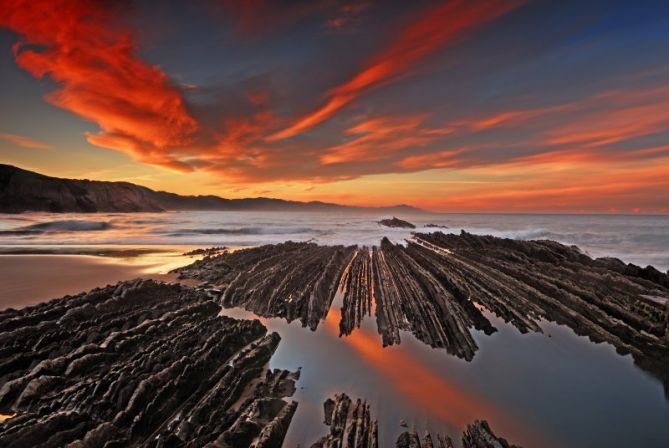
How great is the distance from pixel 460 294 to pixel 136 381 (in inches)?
341

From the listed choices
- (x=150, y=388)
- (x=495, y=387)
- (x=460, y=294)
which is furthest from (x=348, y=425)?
(x=460, y=294)

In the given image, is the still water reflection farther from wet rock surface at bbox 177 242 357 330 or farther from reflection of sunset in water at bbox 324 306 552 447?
wet rock surface at bbox 177 242 357 330

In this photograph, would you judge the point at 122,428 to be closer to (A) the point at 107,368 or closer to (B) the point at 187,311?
(A) the point at 107,368

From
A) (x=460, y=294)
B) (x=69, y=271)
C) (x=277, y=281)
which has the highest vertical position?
(x=460, y=294)

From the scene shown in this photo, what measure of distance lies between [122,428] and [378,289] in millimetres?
8188

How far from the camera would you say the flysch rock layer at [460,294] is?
25.4 feet

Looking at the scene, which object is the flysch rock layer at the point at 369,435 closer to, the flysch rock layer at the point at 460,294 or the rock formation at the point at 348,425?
the rock formation at the point at 348,425

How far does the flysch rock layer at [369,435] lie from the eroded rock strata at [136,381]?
653 millimetres

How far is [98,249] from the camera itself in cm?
2150

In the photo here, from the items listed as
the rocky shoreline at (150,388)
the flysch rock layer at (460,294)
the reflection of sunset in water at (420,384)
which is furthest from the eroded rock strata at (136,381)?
the flysch rock layer at (460,294)

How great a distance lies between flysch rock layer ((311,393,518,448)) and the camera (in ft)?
12.8

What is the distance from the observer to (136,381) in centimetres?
464

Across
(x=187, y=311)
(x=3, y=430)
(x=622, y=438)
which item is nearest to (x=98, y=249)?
(x=187, y=311)

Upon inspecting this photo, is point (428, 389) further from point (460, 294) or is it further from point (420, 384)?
point (460, 294)
